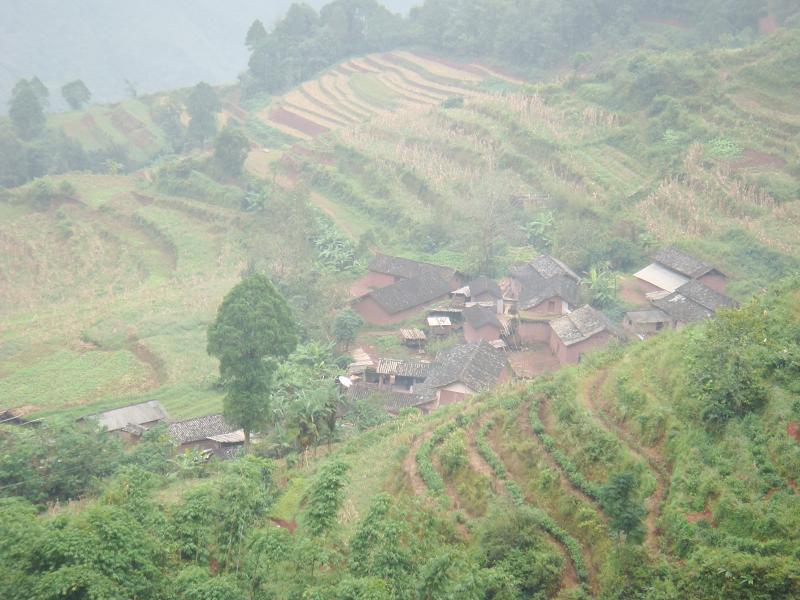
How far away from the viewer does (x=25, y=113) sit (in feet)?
163

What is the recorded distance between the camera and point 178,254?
36.5 m

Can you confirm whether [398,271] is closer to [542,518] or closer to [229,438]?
[229,438]

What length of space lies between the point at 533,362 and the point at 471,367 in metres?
3.45

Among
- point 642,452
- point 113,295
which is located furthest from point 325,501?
point 113,295

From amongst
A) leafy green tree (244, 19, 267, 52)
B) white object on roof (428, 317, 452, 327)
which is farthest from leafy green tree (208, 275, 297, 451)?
leafy green tree (244, 19, 267, 52)

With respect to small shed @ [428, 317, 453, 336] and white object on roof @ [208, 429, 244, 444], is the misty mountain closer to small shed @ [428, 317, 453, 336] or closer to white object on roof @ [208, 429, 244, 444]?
small shed @ [428, 317, 453, 336]

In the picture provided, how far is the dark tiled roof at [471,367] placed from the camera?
2203 cm

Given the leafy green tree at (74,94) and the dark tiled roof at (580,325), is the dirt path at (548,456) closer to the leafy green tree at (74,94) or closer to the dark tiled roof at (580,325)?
the dark tiled roof at (580,325)

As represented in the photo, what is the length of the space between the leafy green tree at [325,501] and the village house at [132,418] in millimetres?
10225

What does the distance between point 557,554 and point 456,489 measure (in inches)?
138

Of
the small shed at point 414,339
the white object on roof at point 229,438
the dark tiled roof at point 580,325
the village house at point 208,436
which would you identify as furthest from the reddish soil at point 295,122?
the white object on roof at point 229,438

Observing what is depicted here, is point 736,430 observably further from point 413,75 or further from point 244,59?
point 244,59

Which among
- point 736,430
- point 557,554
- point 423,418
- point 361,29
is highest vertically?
point 361,29

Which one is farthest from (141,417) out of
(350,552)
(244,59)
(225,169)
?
(244,59)
